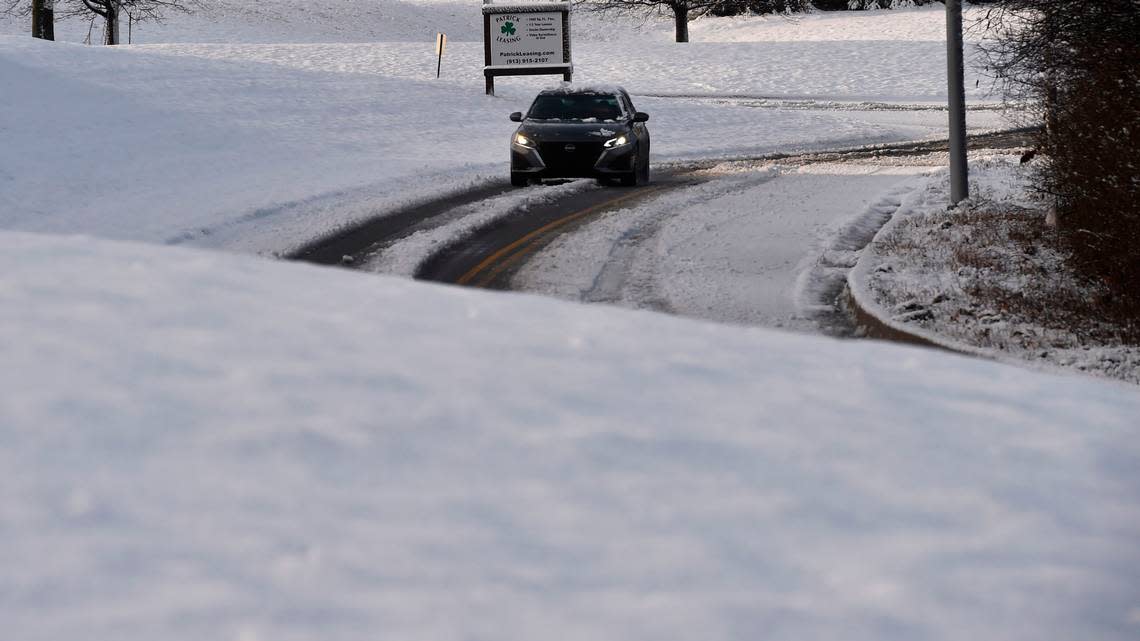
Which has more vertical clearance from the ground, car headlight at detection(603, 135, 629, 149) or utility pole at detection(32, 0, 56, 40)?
utility pole at detection(32, 0, 56, 40)

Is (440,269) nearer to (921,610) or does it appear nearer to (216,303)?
(216,303)

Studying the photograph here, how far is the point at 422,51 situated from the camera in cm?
5112

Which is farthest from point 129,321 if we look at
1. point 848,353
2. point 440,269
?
point 440,269

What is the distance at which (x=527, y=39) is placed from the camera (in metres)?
35.2

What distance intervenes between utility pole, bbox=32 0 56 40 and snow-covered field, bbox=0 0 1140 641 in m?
43.8

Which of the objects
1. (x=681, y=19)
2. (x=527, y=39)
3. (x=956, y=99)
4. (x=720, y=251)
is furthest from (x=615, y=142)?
(x=681, y=19)

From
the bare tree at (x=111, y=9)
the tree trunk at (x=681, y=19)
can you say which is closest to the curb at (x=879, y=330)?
the bare tree at (x=111, y=9)

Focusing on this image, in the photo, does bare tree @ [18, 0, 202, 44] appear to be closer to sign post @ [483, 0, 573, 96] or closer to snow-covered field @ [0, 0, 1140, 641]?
sign post @ [483, 0, 573, 96]

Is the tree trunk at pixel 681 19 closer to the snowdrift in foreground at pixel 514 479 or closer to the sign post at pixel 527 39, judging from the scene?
the sign post at pixel 527 39

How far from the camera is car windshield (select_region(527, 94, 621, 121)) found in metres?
20.8

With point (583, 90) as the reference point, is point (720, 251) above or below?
below

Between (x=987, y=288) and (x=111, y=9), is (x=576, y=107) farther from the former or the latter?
(x=111, y=9)

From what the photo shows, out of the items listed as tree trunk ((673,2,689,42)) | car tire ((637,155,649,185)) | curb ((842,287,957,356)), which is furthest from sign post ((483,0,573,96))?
tree trunk ((673,2,689,42))

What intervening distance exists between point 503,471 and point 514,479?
2.0 inches
